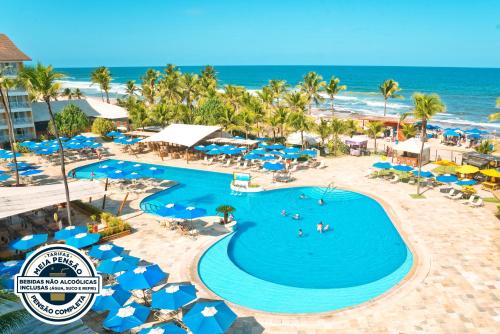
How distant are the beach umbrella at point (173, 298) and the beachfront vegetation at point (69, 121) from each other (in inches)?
1551

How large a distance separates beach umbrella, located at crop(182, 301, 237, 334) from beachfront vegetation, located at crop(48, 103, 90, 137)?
134 feet

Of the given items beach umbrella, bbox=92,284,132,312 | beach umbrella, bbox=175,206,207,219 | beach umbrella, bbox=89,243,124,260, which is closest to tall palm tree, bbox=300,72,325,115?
beach umbrella, bbox=175,206,207,219

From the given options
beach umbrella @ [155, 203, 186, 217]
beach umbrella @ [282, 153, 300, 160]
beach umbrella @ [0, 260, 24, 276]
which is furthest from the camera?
beach umbrella @ [282, 153, 300, 160]

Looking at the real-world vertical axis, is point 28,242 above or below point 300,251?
above

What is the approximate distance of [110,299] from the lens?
510 inches

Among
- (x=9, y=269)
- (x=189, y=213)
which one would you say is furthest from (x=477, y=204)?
(x=9, y=269)

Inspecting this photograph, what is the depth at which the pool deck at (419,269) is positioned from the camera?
13.3 metres

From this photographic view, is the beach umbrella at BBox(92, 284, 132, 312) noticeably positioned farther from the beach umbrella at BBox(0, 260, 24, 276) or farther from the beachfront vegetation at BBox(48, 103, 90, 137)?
the beachfront vegetation at BBox(48, 103, 90, 137)

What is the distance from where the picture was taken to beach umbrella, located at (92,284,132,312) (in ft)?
42.1

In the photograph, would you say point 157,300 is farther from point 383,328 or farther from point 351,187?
point 351,187

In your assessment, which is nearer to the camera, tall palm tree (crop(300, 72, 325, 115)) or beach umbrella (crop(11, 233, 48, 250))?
beach umbrella (crop(11, 233, 48, 250))

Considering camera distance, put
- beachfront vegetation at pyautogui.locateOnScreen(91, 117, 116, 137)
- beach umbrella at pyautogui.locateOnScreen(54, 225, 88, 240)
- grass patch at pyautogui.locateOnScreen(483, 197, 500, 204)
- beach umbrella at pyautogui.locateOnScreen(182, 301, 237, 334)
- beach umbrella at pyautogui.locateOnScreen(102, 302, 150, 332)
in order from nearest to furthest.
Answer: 1. beach umbrella at pyautogui.locateOnScreen(182, 301, 237, 334)
2. beach umbrella at pyautogui.locateOnScreen(102, 302, 150, 332)
3. beach umbrella at pyautogui.locateOnScreen(54, 225, 88, 240)
4. grass patch at pyautogui.locateOnScreen(483, 197, 500, 204)
5. beachfront vegetation at pyautogui.locateOnScreen(91, 117, 116, 137)

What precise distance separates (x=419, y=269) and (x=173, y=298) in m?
11.0

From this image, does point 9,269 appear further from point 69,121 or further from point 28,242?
point 69,121
